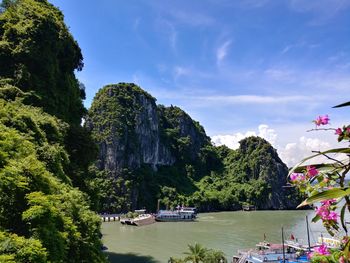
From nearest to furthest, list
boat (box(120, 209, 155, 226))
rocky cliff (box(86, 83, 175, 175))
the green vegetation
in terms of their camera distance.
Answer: the green vegetation
boat (box(120, 209, 155, 226))
rocky cliff (box(86, 83, 175, 175))

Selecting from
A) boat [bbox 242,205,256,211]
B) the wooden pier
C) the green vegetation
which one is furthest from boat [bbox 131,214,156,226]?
boat [bbox 242,205,256,211]

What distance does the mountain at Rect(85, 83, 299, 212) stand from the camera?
69562 millimetres

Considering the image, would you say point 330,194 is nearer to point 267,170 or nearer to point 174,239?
point 174,239

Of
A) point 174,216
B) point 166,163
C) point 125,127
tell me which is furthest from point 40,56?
point 166,163

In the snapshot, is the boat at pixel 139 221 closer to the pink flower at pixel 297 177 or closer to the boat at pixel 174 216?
the boat at pixel 174 216

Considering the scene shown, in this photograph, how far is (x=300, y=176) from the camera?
2.43 meters

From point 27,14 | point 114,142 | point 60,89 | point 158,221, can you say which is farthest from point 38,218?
point 114,142

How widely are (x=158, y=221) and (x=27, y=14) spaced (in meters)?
37.4

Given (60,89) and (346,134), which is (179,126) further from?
(346,134)

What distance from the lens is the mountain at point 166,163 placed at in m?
69.6

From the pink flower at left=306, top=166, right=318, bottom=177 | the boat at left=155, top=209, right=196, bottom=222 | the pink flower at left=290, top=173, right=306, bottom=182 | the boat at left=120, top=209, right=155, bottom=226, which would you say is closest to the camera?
the pink flower at left=306, top=166, right=318, bottom=177

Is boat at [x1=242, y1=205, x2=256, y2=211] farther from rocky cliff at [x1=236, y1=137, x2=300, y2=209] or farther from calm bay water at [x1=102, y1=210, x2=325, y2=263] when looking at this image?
calm bay water at [x1=102, y1=210, x2=325, y2=263]

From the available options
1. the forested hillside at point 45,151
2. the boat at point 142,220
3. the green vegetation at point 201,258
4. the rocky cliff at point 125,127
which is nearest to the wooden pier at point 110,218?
the boat at point 142,220

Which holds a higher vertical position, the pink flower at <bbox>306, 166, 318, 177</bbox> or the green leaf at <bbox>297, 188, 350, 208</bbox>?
the pink flower at <bbox>306, 166, 318, 177</bbox>
